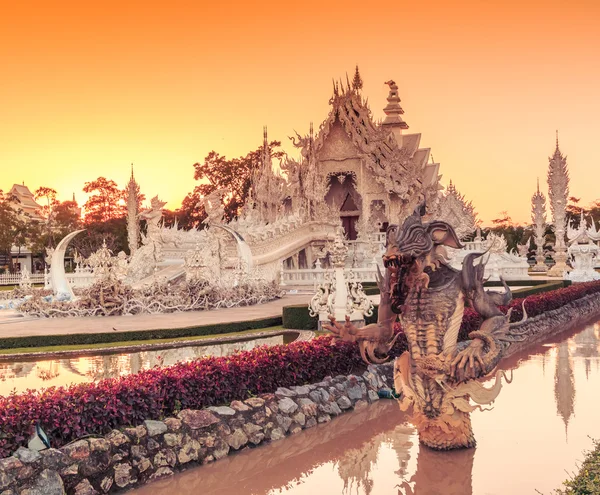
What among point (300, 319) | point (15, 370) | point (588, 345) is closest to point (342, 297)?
point (300, 319)

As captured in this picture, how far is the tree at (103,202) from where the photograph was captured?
48.5 m

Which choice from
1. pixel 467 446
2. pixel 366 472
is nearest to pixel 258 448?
pixel 366 472

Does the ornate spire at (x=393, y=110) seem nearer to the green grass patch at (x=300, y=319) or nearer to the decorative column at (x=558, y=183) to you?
the decorative column at (x=558, y=183)

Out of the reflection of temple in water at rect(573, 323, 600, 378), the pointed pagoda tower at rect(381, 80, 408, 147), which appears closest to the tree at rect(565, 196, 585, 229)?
the pointed pagoda tower at rect(381, 80, 408, 147)

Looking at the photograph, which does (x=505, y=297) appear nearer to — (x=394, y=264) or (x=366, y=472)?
(x=394, y=264)

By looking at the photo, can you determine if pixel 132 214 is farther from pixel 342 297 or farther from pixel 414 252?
pixel 414 252

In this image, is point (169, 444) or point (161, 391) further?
point (161, 391)

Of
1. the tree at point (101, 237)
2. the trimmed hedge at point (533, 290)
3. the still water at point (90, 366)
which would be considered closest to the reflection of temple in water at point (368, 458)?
the still water at point (90, 366)

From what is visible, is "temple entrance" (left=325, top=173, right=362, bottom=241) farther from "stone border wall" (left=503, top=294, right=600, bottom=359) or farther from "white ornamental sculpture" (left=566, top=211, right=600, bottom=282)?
"stone border wall" (left=503, top=294, right=600, bottom=359)

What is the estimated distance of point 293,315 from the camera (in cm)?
1386

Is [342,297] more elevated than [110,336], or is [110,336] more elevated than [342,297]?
[342,297]

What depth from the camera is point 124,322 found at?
15.3 metres

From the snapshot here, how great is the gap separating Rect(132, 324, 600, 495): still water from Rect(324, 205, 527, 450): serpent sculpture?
0.54m

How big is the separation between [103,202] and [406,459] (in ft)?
149
